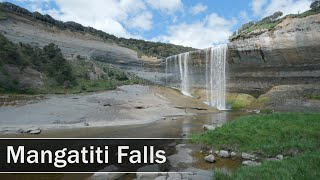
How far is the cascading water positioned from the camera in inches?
1986

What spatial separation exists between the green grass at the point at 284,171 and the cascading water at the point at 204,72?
121 feet

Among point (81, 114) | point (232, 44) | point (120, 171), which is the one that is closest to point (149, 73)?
point (232, 44)

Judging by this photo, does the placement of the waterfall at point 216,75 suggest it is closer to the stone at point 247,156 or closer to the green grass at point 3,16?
the green grass at point 3,16

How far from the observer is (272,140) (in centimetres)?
1461

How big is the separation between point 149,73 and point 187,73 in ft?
37.2

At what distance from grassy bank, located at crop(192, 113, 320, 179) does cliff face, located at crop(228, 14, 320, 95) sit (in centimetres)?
2448

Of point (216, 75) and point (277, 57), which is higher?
point (277, 57)

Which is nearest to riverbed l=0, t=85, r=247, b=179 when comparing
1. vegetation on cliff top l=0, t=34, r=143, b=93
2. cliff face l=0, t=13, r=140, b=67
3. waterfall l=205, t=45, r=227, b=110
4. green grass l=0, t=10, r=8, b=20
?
vegetation on cliff top l=0, t=34, r=143, b=93

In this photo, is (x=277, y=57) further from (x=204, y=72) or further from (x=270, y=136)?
(x=270, y=136)

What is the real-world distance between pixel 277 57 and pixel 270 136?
3108 centimetres

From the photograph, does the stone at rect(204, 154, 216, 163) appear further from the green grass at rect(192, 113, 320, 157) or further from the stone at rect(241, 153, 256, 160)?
the green grass at rect(192, 113, 320, 157)

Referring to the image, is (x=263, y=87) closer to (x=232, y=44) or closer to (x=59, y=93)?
(x=232, y=44)

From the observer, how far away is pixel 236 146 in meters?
14.6

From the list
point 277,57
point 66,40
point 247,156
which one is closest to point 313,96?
point 277,57
